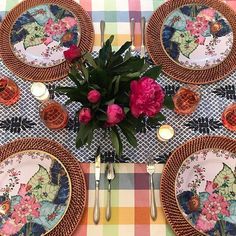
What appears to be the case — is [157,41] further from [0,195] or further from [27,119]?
[0,195]

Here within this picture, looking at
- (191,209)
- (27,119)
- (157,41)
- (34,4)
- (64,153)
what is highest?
(34,4)

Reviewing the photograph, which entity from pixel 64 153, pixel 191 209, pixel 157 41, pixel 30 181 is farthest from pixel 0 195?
pixel 157 41

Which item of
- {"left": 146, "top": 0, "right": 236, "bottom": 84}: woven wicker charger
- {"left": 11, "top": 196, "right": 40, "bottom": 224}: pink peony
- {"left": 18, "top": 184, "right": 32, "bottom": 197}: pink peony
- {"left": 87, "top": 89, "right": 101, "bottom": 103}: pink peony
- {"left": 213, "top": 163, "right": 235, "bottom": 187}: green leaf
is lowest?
{"left": 11, "top": 196, "right": 40, "bottom": 224}: pink peony

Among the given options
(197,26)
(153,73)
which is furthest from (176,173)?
(197,26)

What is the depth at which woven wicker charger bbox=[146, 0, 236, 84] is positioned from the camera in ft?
4.09

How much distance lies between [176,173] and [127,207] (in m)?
0.17

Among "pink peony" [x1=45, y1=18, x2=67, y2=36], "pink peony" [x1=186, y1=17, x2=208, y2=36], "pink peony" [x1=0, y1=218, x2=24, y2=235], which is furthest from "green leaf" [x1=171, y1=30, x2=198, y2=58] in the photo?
"pink peony" [x1=0, y1=218, x2=24, y2=235]

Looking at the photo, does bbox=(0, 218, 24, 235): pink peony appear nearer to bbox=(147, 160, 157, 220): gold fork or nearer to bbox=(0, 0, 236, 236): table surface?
bbox=(0, 0, 236, 236): table surface

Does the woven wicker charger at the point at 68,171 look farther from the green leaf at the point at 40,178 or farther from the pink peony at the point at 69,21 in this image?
the pink peony at the point at 69,21

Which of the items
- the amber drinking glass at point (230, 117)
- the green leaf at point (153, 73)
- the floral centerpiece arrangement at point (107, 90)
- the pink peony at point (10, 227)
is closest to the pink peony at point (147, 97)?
the floral centerpiece arrangement at point (107, 90)

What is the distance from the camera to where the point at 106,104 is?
38.9 inches

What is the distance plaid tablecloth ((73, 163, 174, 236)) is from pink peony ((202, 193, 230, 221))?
0.40 ft

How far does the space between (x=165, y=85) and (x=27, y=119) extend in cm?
45

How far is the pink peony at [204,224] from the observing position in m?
1.10
